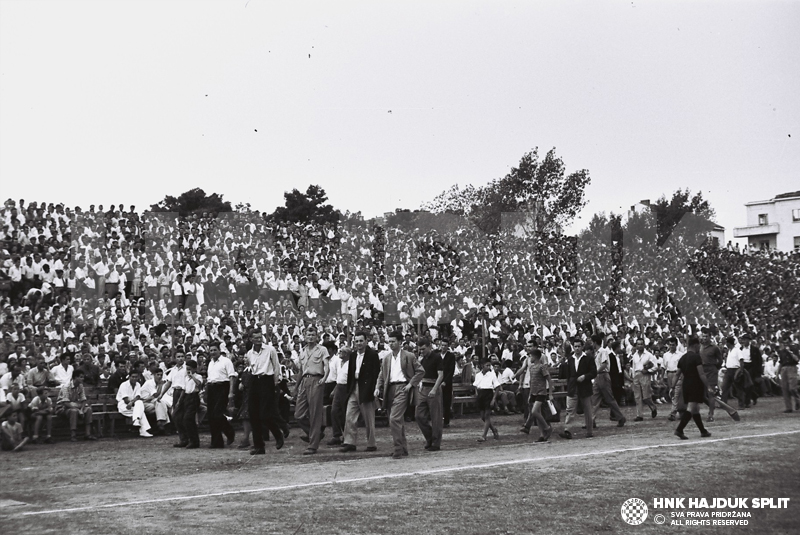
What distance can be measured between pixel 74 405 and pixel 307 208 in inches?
1446

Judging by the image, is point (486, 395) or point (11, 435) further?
point (486, 395)

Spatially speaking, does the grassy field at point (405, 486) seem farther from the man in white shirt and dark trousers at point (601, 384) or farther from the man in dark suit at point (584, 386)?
the man in white shirt and dark trousers at point (601, 384)

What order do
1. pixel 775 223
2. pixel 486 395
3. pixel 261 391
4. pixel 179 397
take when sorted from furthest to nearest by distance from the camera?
pixel 775 223 → pixel 486 395 → pixel 179 397 → pixel 261 391

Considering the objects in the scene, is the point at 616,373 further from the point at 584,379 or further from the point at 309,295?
the point at 309,295

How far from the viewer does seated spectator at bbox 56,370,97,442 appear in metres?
16.0

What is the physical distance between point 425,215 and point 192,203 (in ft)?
74.7

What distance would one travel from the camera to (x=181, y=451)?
14188 mm

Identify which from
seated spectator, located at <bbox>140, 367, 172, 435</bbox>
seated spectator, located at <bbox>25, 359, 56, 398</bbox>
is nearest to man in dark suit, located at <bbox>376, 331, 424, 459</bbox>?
seated spectator, located at <bbox>140, 367, 172, 435</bbox>

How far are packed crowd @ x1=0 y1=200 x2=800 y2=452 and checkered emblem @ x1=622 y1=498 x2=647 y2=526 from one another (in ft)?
18.6

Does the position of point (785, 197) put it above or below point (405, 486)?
above

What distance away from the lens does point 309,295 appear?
24.2 metres

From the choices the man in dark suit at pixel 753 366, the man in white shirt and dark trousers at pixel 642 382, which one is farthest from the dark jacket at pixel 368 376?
the man in dark suit at pixel 753 366

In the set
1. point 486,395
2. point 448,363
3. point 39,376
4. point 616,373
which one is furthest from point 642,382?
point 39,376

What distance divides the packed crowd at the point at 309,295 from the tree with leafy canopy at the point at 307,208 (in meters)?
21.3
